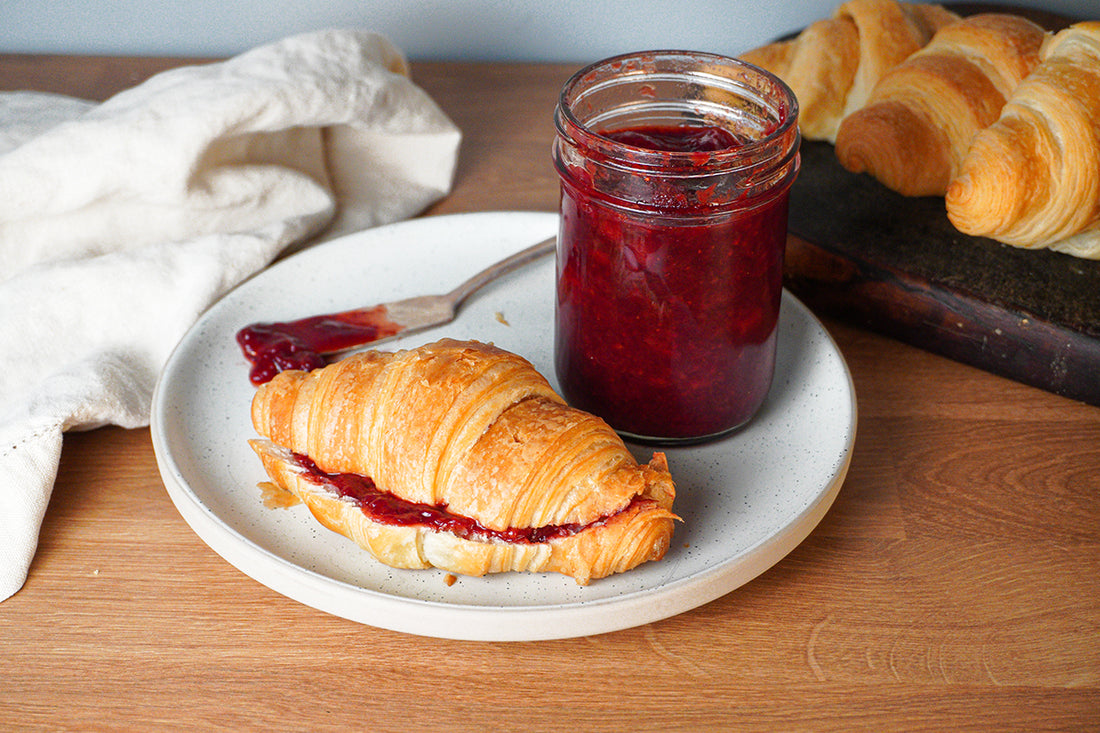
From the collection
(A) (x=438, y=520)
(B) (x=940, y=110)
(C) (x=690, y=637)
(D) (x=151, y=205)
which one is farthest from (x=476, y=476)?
(B) (x=940, y=110)

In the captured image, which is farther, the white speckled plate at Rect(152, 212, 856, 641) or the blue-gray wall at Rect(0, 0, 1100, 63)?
the blue-gray wall at Rect(0, 0, 1100, 63)

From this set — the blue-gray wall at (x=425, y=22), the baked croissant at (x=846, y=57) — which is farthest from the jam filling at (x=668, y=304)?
the blue-gray wall at (x=425, y=22)

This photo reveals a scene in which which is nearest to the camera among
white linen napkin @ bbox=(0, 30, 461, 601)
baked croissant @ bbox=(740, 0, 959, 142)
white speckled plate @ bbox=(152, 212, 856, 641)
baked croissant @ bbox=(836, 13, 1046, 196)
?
white speckled plate @ bbox=(152, 212, 856, 641)

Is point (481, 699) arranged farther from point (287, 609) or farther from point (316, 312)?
point (316, 312)

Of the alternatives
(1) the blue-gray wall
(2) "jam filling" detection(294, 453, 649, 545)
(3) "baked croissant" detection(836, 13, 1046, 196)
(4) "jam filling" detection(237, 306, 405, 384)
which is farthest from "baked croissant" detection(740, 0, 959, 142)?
(2) "jam filling" detection(294, 453, 649, 545)

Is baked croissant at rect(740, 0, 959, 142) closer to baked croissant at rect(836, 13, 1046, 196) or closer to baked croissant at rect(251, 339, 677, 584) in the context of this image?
baked croissant at rect(836, 13, 1046, 196)

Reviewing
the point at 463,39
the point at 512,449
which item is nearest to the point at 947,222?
the point at 512,449
